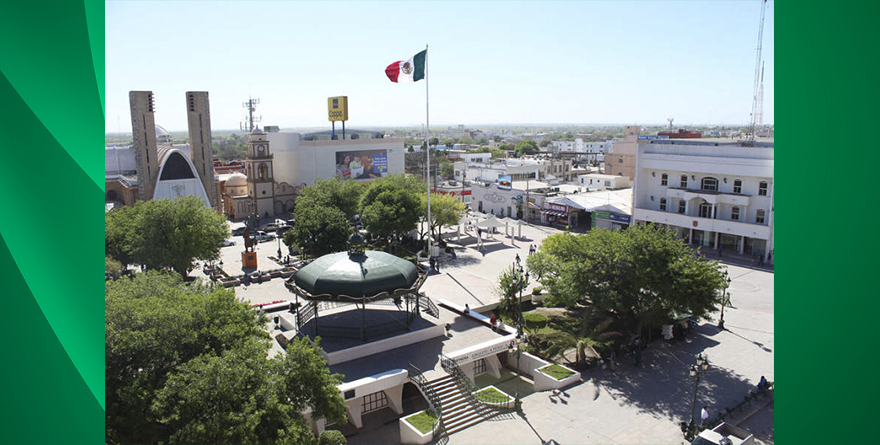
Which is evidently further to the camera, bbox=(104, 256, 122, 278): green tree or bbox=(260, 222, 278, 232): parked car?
bbox=(260, 222, 278, 232): parked car

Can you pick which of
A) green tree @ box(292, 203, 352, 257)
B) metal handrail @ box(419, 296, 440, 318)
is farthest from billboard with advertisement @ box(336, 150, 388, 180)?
metal handrail @ box(419, 296, 440, 318)

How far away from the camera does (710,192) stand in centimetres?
4550

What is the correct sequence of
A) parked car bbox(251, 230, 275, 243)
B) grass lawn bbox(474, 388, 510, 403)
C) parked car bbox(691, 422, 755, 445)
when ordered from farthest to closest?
1. parked car bbox(251, 230, 275, 243)
2. grass lawn bbox(474, 388, 510, 403)
3. parked car bbox(691, 422, 755, 445)

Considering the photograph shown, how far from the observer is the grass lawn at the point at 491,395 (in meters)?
21.5

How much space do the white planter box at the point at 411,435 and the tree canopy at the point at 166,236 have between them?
20264 mm

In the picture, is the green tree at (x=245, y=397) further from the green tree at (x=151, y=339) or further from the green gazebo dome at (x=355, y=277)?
the green gazebo dome at (x=355, y=277)

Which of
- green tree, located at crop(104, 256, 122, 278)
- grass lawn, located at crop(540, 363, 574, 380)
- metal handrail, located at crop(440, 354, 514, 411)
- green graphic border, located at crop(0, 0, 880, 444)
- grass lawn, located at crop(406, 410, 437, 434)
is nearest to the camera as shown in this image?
green graphic border, located at crop(0, 0, 880, 444)

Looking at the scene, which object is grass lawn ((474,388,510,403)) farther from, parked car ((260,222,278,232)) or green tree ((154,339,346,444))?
parked car ((260,222,278,232))

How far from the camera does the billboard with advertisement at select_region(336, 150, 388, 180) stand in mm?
70938
